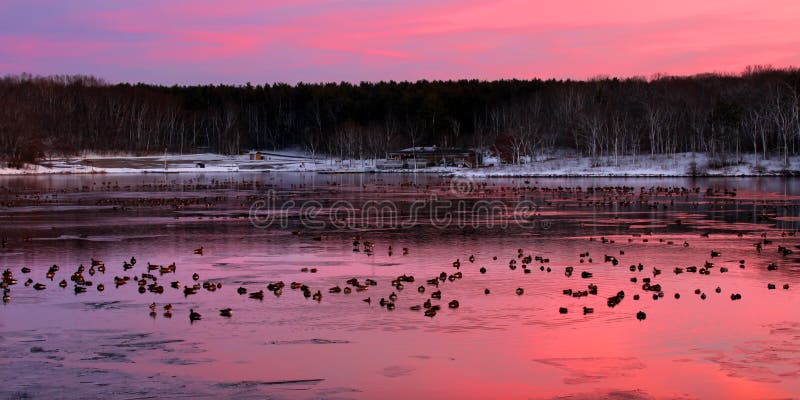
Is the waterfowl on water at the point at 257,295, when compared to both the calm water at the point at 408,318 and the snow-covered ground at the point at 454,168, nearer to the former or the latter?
the calm water at the point at 408,318

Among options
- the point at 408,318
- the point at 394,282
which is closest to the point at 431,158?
the point at 394,282

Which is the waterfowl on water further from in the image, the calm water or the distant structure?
the distant structure

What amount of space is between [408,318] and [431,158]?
5482 inches

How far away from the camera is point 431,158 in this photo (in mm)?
155750

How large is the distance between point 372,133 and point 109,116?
58510 millimetres

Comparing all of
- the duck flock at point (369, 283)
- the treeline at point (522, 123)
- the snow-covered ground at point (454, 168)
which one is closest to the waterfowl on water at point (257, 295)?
the duck flock at point (369, 283)

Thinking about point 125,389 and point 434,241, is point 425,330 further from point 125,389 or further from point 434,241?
point 434,241

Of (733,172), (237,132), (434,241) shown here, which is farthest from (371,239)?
(237,132)

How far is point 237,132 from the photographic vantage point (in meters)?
183

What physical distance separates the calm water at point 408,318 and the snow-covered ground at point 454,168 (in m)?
73.7

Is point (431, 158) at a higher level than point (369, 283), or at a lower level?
higher

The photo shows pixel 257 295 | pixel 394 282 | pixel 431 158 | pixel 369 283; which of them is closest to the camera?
pixel 257 295

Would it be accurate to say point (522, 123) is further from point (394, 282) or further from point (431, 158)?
point (394, 282)

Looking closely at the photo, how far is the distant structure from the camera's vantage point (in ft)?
484
